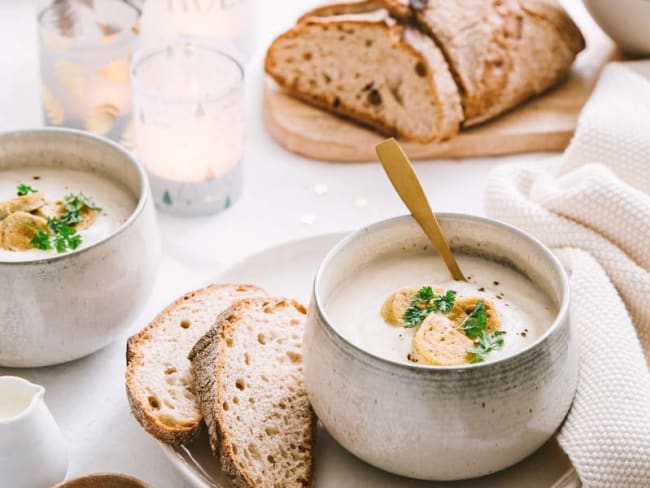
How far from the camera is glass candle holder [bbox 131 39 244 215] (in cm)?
187

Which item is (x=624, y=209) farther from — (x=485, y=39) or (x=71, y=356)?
(x=71, y=356)

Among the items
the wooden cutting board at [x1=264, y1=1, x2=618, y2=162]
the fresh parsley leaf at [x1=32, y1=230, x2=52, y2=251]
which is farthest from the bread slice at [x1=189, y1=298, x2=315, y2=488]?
the wooden cutting board at [x1=264, y1=1, x2=618, y2=162]

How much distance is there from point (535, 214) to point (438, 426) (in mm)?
559

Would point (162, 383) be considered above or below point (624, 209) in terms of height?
below

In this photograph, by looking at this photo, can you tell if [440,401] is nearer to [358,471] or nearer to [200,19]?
[358,471]

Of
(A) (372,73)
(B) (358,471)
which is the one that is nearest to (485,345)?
(B) (358,471)

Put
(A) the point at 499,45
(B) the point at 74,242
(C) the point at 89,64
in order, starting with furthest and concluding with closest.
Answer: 1. (A) the point at 499,45
2. (C) the point at 89,64
3. (B) the point at 74,242

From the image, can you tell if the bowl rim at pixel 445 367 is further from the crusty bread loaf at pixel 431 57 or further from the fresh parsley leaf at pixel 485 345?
the crusty bread loaf at pixel 431 57

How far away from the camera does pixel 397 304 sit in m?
1.32

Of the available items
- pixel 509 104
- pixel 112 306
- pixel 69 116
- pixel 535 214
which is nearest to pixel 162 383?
pixel 112 306

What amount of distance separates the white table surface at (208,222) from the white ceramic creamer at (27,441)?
0.11 metres

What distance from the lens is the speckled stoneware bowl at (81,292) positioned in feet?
4.53

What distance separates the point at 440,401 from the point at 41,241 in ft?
2.08

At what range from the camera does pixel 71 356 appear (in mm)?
1500
